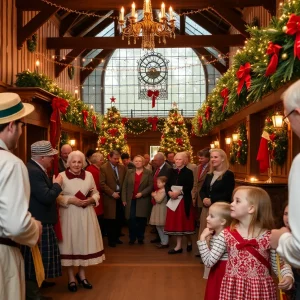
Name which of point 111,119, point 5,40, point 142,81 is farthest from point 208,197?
point 142,81

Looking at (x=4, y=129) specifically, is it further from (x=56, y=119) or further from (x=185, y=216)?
(x=56, y=119)

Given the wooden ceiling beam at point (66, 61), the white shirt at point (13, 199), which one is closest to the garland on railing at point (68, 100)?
the wooden ceiling beam at point (66, 61)

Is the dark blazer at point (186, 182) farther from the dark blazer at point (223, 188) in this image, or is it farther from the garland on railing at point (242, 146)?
the garland on railing at point (242, 146)

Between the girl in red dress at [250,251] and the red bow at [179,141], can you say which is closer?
the girl in red dress at [250,251]

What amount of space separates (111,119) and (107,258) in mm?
9379

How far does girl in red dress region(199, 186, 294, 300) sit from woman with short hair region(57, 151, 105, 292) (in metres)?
2.39

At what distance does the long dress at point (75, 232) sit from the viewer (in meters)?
5.23

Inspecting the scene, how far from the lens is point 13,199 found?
239 cm

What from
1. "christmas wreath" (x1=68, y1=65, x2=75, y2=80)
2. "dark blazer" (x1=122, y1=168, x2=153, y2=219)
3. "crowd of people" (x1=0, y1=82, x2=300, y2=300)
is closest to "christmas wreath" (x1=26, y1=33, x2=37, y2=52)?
"crowd of people" (x1=0, y1=82, x2=300, y2=300)

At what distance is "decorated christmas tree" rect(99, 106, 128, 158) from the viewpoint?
15.9 meters

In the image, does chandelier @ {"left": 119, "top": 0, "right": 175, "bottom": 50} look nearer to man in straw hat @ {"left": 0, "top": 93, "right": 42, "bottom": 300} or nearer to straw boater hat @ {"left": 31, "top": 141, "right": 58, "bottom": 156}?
straw boater hat @ {"left": 31, "top": 141, "right": 58, "bottom": 156}

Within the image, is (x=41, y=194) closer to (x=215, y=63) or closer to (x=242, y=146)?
(x=242, y=146)

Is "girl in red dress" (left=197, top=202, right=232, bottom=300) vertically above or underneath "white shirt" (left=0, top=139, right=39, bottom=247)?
underneath

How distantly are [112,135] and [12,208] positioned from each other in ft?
44.9
